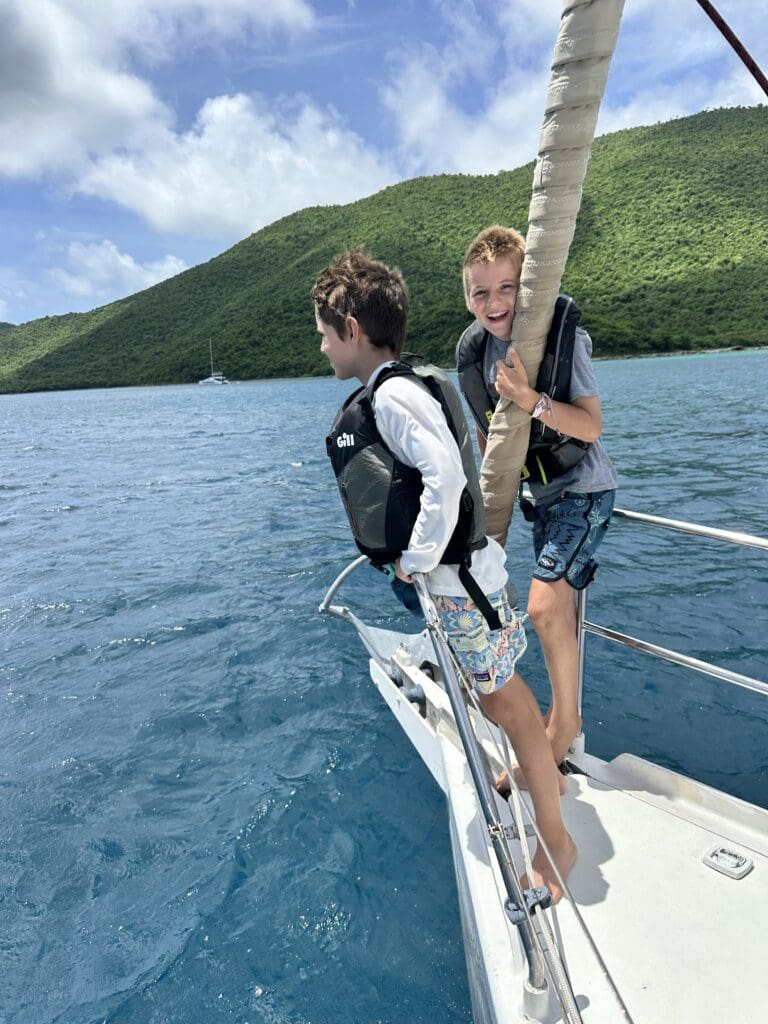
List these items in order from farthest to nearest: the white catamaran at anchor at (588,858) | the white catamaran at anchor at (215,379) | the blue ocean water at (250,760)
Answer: the white catamaran at anchor at (215,379)
the blue ocean water at (250,760)
the white catamaran at anchor at (588,858)

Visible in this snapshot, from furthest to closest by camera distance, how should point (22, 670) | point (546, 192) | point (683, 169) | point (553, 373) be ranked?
point (683, 169) < point (22, 670) < point (553, 373) < point (546, 192)

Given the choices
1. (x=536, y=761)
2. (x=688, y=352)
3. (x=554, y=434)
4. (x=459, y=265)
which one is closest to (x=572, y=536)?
(x=554, y=434)

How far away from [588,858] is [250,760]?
2463 millimetres

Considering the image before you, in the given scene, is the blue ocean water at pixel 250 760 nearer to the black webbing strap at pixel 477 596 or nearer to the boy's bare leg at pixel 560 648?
the boy's bare leg at pixel 560 648

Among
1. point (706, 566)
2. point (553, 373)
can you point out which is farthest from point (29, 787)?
point (706, 566)

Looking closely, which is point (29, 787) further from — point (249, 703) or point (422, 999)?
point (422, 999)

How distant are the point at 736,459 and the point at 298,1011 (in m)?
13.2

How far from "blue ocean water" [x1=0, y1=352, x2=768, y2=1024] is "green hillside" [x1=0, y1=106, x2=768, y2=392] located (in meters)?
62.9

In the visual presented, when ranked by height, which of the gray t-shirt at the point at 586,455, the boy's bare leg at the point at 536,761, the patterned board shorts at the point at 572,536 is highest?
the gray t-shirt at the point at 586,455

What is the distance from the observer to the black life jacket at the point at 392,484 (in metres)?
1.94

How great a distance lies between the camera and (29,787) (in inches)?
151

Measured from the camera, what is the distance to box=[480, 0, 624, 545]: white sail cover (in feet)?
5.89

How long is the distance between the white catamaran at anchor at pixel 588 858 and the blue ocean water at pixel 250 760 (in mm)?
702

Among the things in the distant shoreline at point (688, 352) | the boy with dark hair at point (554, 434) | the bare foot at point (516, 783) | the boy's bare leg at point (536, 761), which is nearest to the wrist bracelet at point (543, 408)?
the boy with dark hair at point (554, 434)
